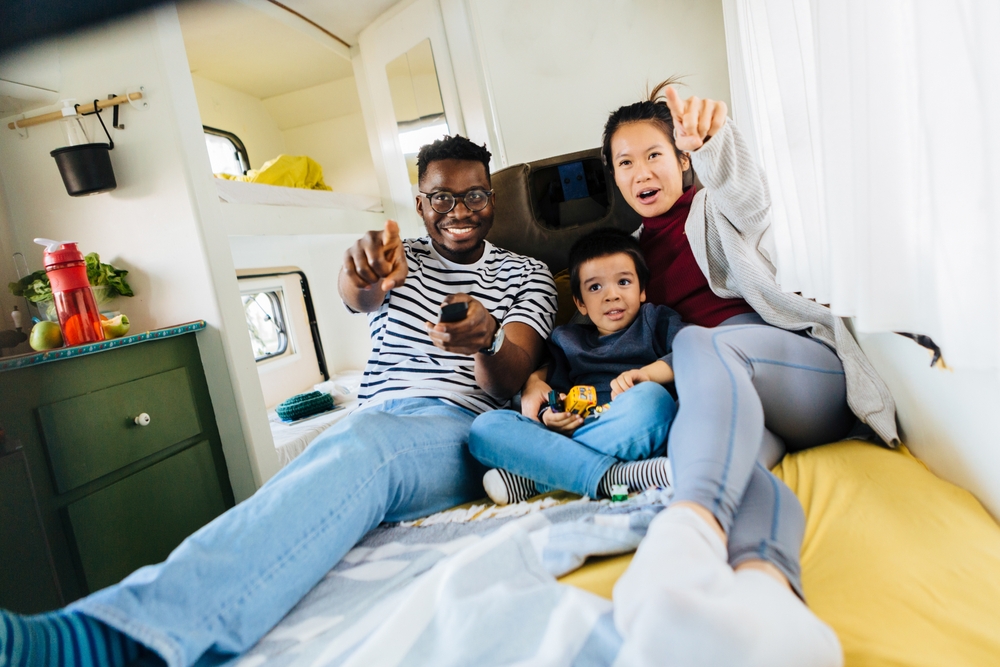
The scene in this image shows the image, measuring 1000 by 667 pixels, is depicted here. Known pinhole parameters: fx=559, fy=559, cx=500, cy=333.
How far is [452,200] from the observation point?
1.37 metres

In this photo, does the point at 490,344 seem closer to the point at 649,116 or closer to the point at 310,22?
the point at 649,116

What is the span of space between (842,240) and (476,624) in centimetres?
69

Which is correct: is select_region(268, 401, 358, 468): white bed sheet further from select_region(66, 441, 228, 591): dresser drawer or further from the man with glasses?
the man with glasses

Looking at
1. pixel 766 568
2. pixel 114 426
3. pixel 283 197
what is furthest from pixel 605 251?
pixel 283 197

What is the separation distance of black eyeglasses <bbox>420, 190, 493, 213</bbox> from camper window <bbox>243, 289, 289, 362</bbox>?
1398mm

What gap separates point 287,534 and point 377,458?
186mm

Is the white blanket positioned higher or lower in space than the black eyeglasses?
lower

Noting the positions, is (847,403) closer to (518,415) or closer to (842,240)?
(842,240)

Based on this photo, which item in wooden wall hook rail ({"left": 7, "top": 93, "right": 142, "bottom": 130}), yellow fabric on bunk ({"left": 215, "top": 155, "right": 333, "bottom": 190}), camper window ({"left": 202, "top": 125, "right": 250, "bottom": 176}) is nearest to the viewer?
wooden wall hook rail ({"left": 7, "top": 93, "right": 142, "bottom": 130})

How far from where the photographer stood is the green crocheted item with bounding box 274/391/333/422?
220cm

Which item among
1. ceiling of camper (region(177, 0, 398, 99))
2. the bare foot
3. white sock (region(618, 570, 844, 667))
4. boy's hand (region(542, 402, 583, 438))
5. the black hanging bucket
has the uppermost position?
ceiling of camper (region(177, 0, 398, 99))

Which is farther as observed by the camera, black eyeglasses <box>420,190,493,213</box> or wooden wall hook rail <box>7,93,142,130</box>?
wooden wall hook rail <box>7,93,142,130</box>

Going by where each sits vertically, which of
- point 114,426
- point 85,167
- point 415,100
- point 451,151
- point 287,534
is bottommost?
point 287,534

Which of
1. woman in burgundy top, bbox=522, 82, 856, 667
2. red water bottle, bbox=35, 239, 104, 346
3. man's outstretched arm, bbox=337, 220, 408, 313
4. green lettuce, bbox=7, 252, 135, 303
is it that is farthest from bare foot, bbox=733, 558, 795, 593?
green lettuce, bbox=7, 252, 135, 303
